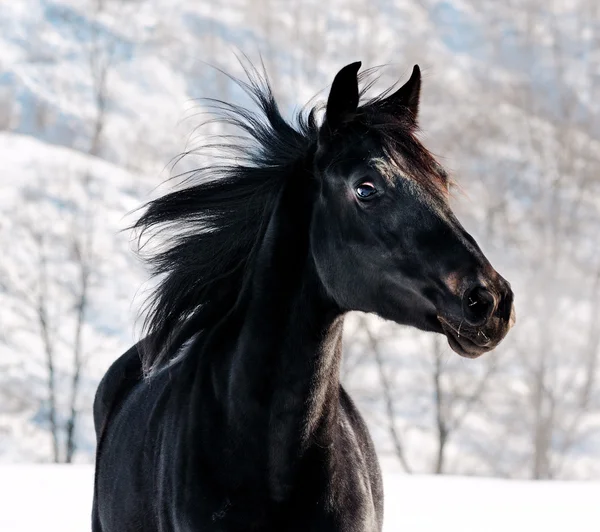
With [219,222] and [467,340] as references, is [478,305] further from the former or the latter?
[219,222]

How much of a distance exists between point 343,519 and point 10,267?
18.3 meters

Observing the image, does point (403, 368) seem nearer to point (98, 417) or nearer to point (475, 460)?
point (475, 460)

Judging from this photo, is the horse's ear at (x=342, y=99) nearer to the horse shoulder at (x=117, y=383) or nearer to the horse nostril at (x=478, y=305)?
the horse nostril at (x=478, y=305)

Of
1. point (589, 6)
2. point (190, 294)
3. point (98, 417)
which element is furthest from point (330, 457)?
point (589, 6)

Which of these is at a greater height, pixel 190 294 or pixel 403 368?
pixel 403 368

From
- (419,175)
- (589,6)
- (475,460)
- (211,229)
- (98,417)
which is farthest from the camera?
A: (589,6)

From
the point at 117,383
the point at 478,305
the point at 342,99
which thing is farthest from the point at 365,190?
the point at 117,383

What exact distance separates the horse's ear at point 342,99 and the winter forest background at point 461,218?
1448 cm

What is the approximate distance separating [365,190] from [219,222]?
67cm

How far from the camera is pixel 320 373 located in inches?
96.0

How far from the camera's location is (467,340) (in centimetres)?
209

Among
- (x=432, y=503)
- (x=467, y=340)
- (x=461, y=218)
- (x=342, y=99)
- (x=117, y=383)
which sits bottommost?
(x=432, y=503)

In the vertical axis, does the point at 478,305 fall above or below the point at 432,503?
above

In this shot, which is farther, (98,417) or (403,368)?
(403,368)
